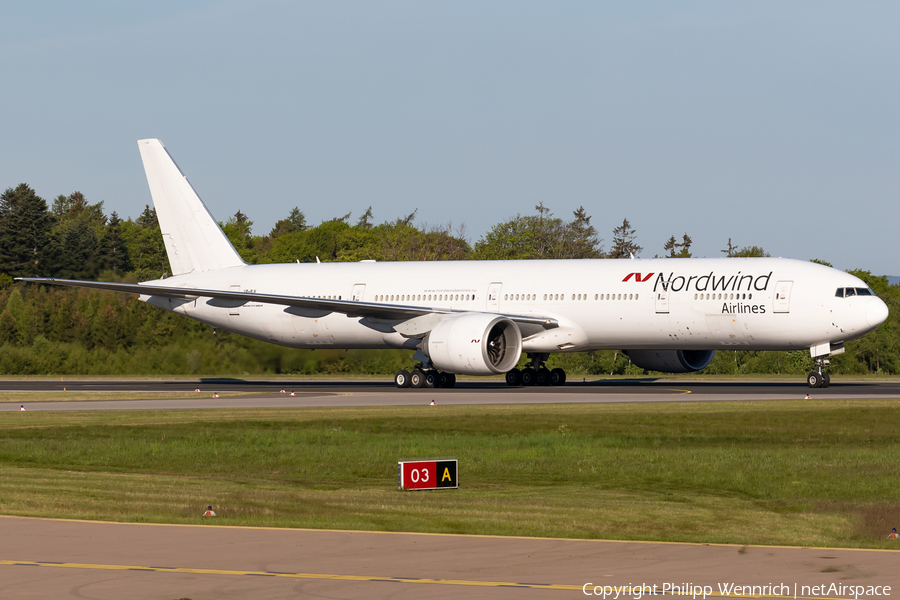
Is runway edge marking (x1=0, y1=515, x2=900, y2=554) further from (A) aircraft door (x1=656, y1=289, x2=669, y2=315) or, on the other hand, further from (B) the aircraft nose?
(A) aircraft door (x1=656, y1=289, x2=669, y2=315)

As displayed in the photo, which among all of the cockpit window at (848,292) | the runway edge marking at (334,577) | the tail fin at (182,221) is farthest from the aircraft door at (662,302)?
the runway edge marking at (334,577)

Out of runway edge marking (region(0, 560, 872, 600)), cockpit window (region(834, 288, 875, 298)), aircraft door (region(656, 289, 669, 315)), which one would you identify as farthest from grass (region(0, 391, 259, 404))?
runway edge marking (region(0, 560, 872, 600))

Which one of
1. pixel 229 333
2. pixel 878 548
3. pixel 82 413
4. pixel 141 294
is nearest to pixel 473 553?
pixel 878 548

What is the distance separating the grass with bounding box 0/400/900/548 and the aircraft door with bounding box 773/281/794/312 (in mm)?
6619

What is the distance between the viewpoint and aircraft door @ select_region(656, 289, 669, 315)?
35531mm

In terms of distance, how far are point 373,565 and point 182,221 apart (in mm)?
38192

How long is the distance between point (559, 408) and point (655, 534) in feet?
51.6

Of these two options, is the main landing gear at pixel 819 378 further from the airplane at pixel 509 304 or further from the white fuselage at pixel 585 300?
the white fuselage at pixel 585 300

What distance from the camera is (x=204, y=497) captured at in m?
14.0

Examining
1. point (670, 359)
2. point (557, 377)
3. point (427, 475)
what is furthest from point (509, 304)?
point (427, 475)

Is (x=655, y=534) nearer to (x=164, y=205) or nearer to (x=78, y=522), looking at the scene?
(x=78, y=522)

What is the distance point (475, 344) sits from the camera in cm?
3494

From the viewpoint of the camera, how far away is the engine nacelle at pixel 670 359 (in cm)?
4006

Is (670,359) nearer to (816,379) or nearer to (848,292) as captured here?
(816,379)
